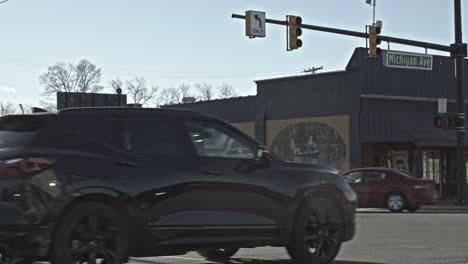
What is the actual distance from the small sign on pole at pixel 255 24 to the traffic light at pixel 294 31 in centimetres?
92

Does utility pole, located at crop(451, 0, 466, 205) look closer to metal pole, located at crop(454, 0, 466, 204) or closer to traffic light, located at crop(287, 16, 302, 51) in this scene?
metal pole, located at crop(454, 0, 466, 204)

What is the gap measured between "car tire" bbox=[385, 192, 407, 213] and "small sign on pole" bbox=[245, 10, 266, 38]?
682cm

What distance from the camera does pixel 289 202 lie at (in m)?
8.83

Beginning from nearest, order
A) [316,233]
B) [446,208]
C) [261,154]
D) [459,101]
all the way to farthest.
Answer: [261,154] < [316,233] < [446,208] < [459,101]

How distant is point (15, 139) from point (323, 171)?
12.6 ft

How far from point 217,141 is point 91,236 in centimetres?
190

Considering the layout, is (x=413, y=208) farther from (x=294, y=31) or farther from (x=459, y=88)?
(x=294, y=31)

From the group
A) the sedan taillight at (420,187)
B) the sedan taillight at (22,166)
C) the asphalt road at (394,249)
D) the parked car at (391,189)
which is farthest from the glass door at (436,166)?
the sedan taillight at (22,166)

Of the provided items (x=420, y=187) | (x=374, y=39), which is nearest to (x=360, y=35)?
(x=374, y=39)

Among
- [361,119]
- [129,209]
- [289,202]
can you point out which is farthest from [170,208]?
[361,119]

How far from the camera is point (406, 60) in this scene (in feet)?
85.1

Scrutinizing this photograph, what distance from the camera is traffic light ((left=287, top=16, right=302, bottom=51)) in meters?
23.7

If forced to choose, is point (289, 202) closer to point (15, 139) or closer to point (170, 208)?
point (170, 208)

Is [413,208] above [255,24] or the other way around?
the other way around
